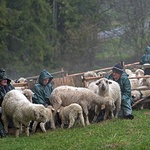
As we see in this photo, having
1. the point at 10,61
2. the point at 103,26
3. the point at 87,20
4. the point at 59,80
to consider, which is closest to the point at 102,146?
the point at 59,80

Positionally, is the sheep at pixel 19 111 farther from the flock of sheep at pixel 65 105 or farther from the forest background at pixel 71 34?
the forest background at pixel 71 34

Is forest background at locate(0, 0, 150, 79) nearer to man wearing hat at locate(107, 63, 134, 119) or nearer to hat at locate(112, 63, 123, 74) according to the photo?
man wearing hat at locate(107, 63, 134, 119)

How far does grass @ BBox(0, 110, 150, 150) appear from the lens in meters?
8.24

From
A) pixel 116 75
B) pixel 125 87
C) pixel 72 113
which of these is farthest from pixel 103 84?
pixel 72 113

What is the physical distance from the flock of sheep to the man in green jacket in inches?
10.5

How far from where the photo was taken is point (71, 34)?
2944 centimetres

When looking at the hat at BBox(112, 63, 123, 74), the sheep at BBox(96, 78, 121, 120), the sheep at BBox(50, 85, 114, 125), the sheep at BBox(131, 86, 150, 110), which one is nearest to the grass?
the sheep at BBox(50, 85, 114, 125)

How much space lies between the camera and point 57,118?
11.3 metres

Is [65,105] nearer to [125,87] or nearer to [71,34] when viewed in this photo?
[125,87]

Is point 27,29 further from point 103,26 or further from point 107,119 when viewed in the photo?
point 107,119

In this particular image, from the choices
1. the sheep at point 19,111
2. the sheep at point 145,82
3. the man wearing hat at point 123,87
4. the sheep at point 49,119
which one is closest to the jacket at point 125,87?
the man wearing hat at point 123,87

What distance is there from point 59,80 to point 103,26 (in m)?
19.2

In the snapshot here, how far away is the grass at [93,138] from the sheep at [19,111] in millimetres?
383

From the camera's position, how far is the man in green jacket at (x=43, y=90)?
37.6ft
